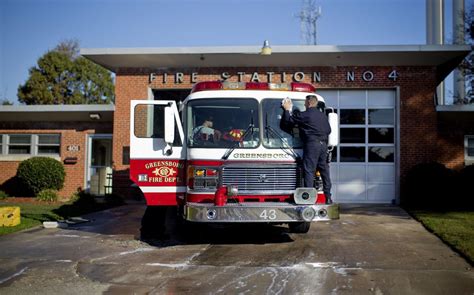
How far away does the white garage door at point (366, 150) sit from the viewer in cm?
1532

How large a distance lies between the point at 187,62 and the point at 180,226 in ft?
21.9

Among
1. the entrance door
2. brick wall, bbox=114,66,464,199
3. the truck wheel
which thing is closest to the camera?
the truck wheel

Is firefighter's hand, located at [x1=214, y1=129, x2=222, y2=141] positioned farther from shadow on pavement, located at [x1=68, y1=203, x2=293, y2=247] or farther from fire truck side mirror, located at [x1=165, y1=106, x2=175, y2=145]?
shadow on pavement, located at [x1=68, y1=203, x2=293, y2=247]

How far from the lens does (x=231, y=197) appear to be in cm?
752

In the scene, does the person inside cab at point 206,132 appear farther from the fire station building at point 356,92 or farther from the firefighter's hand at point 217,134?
the fire station building at point 356,92

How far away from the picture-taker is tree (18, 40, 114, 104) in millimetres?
36125

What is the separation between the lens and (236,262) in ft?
23.1

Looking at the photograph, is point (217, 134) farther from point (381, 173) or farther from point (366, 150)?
point (381, 173)

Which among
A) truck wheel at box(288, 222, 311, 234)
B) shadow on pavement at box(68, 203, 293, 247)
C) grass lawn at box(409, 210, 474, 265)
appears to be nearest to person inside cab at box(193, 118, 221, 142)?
shadow on pavement at box(68, 203, 293, 247)

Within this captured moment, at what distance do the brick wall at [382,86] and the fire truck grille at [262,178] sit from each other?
8.36 metres

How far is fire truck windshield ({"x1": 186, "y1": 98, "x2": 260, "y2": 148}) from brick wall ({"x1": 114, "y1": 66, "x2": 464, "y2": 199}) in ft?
25.5

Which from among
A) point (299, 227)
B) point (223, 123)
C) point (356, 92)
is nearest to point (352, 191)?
point (356, 92)

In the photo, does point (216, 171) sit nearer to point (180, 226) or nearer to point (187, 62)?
point (180, 226)

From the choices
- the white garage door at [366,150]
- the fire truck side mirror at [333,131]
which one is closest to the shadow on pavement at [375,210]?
the white garage door at [366,150]
